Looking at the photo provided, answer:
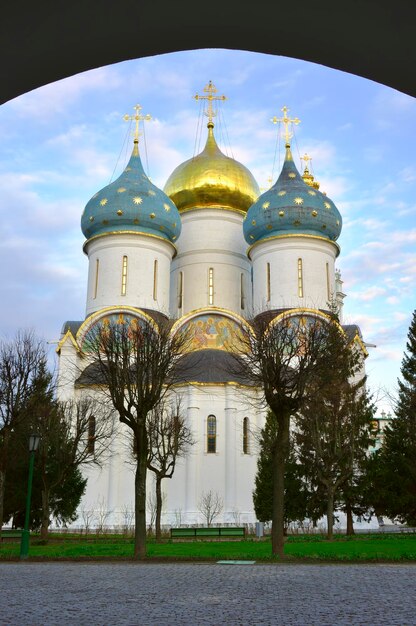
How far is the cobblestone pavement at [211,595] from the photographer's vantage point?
7164mm

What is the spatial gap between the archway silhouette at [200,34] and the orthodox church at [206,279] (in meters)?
30.9

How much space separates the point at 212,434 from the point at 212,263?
13.7 metres

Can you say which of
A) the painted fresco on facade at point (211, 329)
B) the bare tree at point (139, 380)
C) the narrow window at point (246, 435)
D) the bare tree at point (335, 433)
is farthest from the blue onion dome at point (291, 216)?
the bare tree at point (139, 380)

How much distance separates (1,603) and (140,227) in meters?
34.2

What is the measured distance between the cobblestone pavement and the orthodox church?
20.5 meters

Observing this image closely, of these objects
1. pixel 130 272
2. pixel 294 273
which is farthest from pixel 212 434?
pixel 294 273

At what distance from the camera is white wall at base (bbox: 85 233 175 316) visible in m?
40.7

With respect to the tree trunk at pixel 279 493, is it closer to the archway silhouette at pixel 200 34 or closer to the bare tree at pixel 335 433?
the bare tree at pixel 335 433

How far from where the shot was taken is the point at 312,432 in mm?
28969

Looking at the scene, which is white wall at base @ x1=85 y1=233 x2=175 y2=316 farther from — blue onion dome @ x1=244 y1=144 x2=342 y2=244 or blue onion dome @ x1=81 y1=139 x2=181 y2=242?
blue onion dome @ x1=244 y1=144 x2=342 y2=244

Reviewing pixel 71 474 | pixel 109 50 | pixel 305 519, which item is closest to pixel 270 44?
pixel 109 50

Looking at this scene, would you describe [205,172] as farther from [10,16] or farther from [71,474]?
[10,16]

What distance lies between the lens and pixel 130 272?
134 ft

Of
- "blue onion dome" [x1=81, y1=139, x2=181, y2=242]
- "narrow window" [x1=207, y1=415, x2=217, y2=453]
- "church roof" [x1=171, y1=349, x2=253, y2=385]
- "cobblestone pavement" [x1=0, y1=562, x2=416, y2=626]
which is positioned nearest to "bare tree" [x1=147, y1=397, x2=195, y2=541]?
"narrow window" [x1=207, y1=415, x2=217, y2=453]
